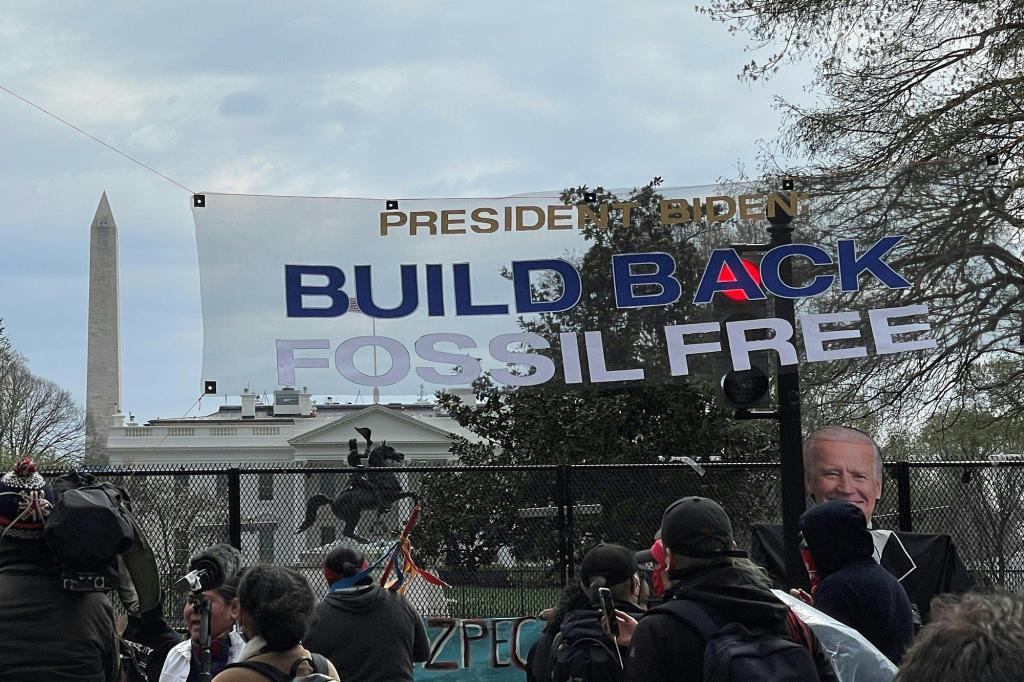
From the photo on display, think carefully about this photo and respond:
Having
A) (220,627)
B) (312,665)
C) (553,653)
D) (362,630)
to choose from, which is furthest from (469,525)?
(312,665)

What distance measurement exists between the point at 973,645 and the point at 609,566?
11.3 ft

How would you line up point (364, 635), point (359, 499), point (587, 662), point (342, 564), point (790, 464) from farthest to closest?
point (359, 499)
point (790, 464)
point (342, 564)
point (364, 635)
point (587, 662)

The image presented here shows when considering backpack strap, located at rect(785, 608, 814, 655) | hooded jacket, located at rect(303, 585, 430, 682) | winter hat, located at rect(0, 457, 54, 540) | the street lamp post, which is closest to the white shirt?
hooded jacket, located at rect(303, 585, 430, 682)

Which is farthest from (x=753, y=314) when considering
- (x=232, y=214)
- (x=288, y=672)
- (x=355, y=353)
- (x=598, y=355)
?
(x=288, y=672)

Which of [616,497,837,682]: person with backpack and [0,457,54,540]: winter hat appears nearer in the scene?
[616,497,837,682]: person with backpack

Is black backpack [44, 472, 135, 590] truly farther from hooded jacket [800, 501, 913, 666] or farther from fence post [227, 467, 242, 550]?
fence post [227, 467, 242, 550]

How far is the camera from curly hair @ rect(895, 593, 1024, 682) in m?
1.58

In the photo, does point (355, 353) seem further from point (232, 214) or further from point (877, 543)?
point (877, 543)

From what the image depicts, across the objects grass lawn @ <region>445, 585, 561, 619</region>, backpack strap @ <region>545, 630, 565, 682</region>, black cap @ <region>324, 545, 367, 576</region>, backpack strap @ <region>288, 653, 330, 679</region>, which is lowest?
grass lawn @ <region>445, 585, 561, 619</region>

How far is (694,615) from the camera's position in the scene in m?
3.50

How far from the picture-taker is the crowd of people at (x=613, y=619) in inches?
132

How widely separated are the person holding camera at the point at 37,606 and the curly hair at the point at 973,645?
3.77 metres

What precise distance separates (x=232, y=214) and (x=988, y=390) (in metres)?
9.07

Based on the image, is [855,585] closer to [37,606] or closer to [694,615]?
[694,615]
